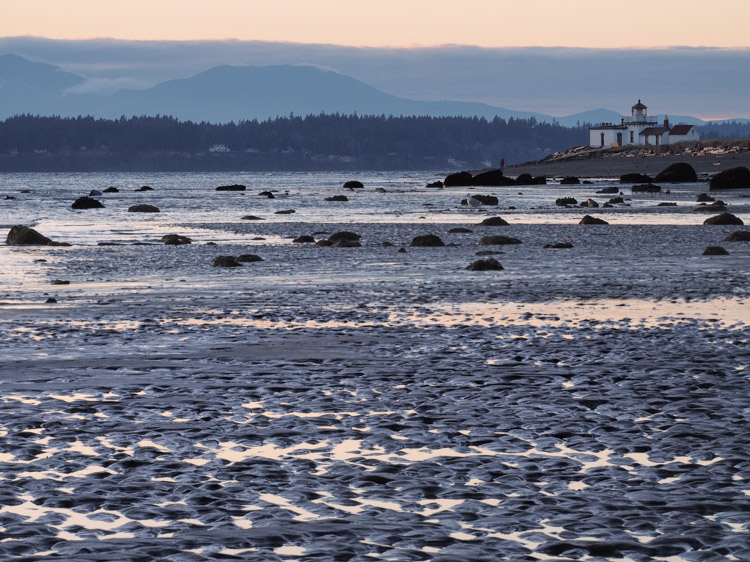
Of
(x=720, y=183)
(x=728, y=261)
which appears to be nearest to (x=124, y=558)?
(x=728, y=261)

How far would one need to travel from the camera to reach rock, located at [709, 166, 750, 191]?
253ft

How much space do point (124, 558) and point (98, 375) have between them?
567 centimetres

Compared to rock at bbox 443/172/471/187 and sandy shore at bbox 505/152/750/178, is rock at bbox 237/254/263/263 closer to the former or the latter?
rock at bbox 443/172/471/187

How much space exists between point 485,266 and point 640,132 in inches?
6868

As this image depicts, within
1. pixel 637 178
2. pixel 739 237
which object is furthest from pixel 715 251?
pixel 637 178

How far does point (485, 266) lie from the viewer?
23031 millimetres

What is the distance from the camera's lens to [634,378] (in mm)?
10898

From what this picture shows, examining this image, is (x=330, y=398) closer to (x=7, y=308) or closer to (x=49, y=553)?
(x=49, y=553)

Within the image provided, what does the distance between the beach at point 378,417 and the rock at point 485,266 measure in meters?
1.92

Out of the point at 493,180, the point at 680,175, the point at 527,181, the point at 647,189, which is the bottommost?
the point at 647,189

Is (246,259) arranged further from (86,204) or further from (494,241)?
(86,204)

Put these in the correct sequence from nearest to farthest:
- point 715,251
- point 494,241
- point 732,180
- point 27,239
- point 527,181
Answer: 1. point 715,251
2. point 494,241
3. point 27,239
4. point 732,180
5. point 527,181

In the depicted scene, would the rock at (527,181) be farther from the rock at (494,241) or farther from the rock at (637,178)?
the rock at (494,241)

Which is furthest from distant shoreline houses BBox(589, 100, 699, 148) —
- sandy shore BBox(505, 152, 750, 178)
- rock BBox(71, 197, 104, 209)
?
rock BBox(71, 197, 104, 209)
